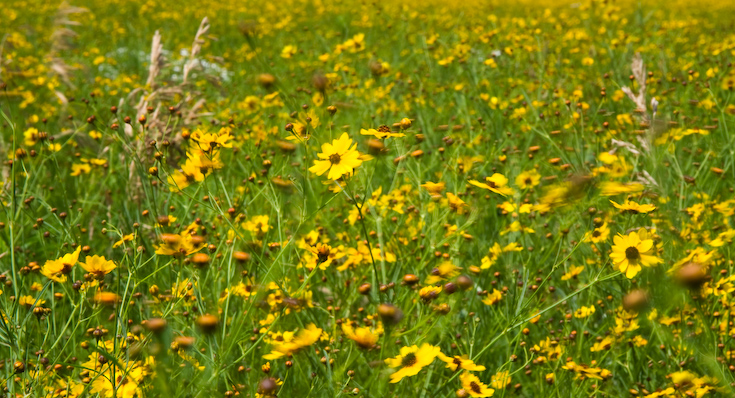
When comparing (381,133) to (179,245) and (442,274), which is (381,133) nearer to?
(442,274)

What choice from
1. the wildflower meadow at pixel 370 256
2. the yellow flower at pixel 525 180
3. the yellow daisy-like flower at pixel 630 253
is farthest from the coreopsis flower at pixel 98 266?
the yellow flower at pixel 525 180

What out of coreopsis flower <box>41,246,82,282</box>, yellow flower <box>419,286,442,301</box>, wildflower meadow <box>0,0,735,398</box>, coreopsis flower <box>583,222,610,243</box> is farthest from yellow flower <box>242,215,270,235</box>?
coreopsis flower <box>583,222,610,243</box>

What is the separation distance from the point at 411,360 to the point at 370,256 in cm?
55

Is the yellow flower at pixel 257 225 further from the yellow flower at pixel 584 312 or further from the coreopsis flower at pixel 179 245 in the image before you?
the yellow flower at pixel 584 312

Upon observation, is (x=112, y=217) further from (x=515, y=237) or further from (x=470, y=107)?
(x=470, y=107)

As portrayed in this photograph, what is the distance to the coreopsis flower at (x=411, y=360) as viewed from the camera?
100cm

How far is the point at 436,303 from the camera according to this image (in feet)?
5.01

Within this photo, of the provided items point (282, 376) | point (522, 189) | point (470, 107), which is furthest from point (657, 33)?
point (282, 376)

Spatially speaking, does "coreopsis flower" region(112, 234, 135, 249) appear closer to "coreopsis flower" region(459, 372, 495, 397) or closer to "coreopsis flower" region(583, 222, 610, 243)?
"coreopsis flower" region(459, 372, 495, 397)

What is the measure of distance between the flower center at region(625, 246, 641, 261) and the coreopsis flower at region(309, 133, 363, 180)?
517mm

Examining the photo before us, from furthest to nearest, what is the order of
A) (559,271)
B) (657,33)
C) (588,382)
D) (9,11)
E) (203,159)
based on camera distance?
(9,11), (657,33), (559,271), (203,159), (588,382)

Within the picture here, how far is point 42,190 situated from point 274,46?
4.04 meters

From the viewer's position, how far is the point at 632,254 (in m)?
1.13

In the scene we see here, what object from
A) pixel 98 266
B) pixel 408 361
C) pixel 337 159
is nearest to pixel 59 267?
pixel 98 266
